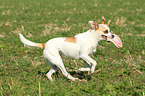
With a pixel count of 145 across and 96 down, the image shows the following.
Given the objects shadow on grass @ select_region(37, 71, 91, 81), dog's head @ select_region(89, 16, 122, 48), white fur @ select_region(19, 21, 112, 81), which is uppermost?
dog's head @ select_region(89, 16, 122, 48)

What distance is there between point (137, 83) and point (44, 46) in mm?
1938

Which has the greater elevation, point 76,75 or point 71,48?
point 71,48

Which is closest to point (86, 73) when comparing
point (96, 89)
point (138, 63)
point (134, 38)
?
point (96, 89)

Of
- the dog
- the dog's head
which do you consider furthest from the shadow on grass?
the dog's head

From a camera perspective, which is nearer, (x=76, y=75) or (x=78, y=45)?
(x=78, y=45)

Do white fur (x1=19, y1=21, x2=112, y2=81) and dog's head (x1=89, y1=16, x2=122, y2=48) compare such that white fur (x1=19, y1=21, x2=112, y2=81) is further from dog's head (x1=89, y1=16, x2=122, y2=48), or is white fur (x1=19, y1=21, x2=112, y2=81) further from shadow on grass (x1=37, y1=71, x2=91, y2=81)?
shadow on grass (x1=37, y1=71, x2=91, y2=81)

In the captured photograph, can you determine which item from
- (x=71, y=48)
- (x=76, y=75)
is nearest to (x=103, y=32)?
(x=71, y=48)

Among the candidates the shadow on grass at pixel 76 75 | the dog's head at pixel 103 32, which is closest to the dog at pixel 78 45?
the dog's head at pixel 103 32

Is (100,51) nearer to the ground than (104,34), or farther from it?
nearer to the ground

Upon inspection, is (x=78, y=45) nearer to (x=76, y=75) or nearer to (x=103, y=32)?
(x=103, y=32)

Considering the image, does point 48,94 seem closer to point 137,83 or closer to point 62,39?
point 62,39

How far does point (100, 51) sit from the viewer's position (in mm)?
5574

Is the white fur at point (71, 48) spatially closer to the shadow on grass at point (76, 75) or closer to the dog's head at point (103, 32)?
the dog's head at point (103, 32)

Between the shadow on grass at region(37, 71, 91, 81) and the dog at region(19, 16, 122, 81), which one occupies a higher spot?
the dog at region(19, 16, 122, 81)
